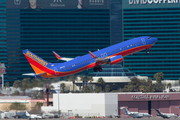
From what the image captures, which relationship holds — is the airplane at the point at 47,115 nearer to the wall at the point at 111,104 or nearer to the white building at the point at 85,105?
the white building at the point at 85,105

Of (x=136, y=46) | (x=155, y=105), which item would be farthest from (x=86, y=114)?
(x=136, y=46)

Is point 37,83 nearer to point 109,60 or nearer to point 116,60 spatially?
point 109,60

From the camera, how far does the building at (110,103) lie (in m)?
148

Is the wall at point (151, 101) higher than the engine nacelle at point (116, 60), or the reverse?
the engine nacelle at point (116, 60)

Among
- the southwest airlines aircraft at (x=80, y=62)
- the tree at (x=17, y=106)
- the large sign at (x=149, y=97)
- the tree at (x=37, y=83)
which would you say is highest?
the southwest airlines aircraft at (x=80, y=62)

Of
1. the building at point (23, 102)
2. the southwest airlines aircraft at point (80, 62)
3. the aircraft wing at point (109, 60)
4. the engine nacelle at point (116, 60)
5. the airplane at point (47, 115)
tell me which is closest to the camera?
the southwest airlines aircraft at point (80, 62)

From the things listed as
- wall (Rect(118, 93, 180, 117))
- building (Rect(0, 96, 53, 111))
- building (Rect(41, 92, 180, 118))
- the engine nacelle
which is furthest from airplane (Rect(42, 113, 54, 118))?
the engine nacelle

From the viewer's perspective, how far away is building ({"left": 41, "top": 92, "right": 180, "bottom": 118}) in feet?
486

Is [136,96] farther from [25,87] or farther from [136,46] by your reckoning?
[136,46]

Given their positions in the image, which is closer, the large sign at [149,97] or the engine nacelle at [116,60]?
the engine nacelle at [116,60]

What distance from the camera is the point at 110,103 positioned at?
497 feet

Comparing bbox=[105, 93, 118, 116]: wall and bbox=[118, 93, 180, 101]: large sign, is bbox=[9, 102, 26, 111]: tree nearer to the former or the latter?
bbox=[105, 93, 118, 116]: wall

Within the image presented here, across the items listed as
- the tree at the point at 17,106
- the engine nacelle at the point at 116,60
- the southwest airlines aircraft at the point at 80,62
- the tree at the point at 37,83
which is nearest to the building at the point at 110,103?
the tree at the point at 17,106

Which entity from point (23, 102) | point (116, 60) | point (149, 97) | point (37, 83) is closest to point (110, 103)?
point (149, 97)
